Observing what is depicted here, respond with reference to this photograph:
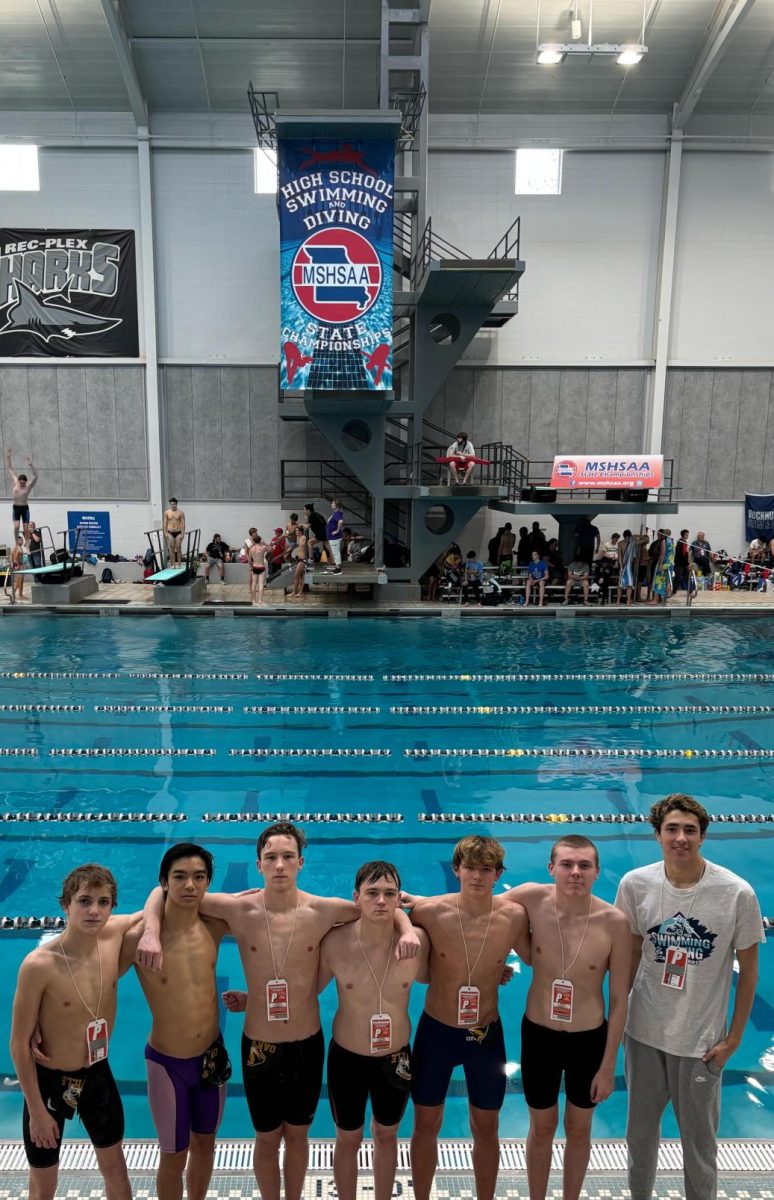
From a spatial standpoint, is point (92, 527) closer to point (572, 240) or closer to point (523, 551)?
point (523, 551)

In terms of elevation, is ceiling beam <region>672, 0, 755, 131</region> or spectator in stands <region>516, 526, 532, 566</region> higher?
ceiling beam <region>672, 0, 755, 131</region>

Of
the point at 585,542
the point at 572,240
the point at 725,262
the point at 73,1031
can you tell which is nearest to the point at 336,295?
the point at 572,240

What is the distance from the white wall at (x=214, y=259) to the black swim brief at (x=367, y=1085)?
15.6 metres

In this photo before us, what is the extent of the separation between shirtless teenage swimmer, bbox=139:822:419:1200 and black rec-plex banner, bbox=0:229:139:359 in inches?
628

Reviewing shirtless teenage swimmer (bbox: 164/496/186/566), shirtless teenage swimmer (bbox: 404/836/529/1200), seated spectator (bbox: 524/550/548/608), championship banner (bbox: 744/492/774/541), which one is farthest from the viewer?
championship banner (bbox: 744/492/774/541)

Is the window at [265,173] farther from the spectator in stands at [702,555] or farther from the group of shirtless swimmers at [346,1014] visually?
the group of shirtless swimmers at [346,1014]

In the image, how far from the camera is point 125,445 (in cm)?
1673

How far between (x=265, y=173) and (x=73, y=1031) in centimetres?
1688

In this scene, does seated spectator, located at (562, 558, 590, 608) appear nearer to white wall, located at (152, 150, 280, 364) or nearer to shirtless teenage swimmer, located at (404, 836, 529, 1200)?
white wall, located at (152, 150, 280, 364)

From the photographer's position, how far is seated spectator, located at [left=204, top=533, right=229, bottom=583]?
Answer: 16.1m

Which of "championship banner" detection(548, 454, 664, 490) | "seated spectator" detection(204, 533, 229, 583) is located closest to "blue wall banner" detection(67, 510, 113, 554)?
"seated spectator" detection(204, 533, 229, 583)

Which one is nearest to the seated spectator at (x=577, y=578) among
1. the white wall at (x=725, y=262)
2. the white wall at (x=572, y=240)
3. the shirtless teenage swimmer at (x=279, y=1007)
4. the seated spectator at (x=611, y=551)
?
the seated spectator at (x=611, y=551)

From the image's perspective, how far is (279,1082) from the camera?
2361 millimetres

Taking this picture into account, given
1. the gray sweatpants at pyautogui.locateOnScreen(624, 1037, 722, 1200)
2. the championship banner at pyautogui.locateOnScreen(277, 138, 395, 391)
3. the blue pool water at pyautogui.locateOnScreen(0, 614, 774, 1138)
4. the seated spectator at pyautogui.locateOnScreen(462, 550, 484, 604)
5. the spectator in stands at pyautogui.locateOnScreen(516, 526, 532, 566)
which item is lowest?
the blue pool water at pyautogui.locateOnScreen(0, 614, 774, 1138)
